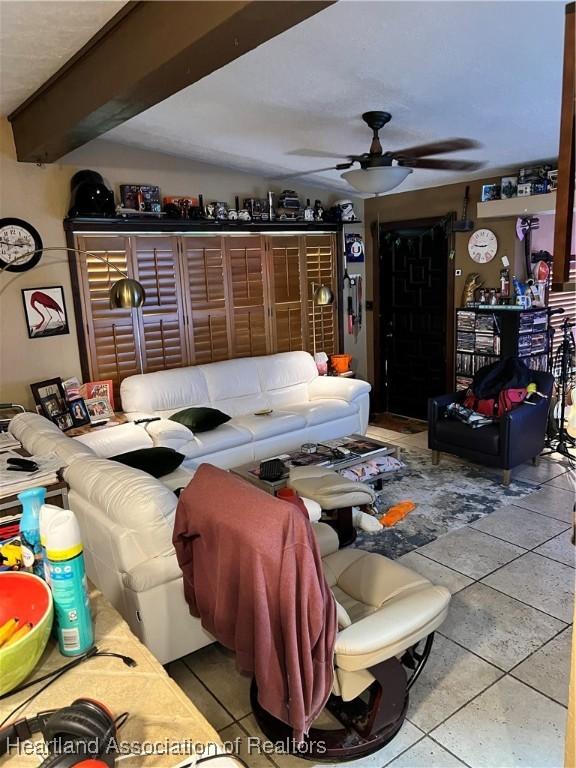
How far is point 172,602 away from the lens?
2.26 meters

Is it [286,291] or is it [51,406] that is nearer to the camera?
[51,406]

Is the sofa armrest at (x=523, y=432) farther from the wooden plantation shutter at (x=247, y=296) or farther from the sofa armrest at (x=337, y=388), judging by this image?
the wooden plantation shutter at (x=247, y=296)

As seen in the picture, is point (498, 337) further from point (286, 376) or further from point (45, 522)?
point (45, 522)

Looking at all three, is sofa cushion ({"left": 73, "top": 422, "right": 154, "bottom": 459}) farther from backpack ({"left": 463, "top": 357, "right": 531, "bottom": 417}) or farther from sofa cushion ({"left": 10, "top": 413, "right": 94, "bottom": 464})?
backpack ({"left": 463, "top": 357, "right": 531, "bottom": 417})

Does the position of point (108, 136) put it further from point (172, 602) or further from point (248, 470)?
point (172, 602)

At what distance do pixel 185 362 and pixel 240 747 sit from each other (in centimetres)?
358

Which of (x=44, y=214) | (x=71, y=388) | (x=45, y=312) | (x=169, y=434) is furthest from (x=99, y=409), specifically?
(x=44, y=214)

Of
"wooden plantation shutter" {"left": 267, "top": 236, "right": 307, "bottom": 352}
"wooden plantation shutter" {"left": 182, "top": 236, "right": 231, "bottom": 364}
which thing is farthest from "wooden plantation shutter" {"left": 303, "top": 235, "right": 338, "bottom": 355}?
"wooden plantation shutter" {"left": 182, "top": 236, "right": 231, "bottom": 364}

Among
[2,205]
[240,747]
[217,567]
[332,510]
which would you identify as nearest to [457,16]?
[217,567]

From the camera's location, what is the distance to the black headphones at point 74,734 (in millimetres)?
918

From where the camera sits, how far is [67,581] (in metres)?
1.24

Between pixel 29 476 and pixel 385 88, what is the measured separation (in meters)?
2.65

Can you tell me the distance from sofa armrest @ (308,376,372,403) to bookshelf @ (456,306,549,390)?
1034 millimetres

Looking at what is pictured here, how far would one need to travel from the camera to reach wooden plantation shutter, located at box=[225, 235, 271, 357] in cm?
542
